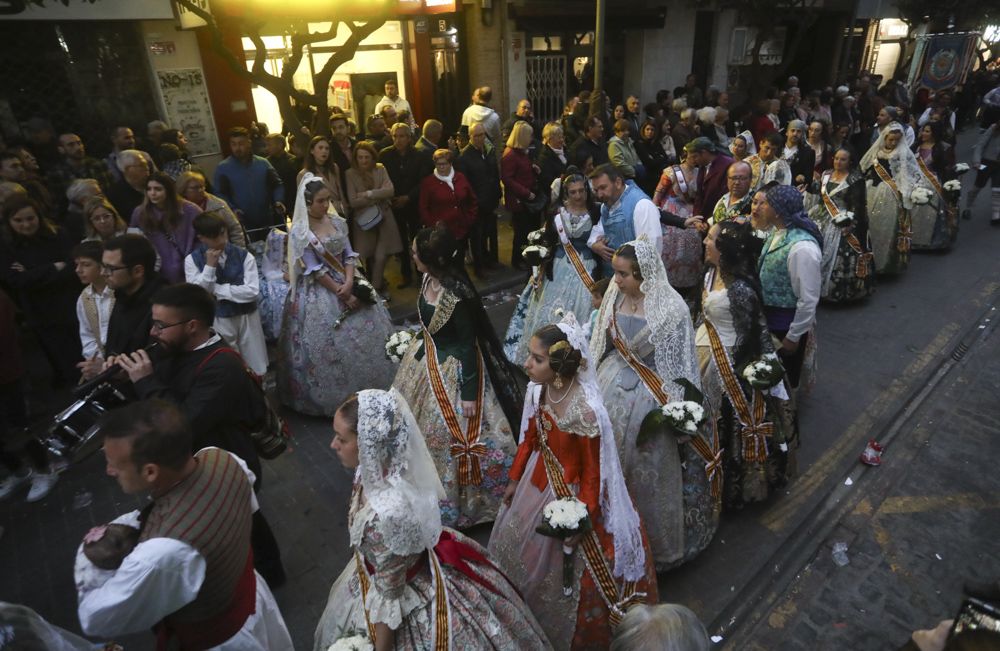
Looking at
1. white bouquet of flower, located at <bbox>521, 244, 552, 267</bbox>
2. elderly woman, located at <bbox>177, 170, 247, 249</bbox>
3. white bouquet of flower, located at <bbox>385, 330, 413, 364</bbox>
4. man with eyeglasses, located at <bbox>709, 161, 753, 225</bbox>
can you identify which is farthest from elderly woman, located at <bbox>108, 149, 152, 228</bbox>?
man with eyeglasses, located at <bbox>709, 161, 753, 225</bbox>

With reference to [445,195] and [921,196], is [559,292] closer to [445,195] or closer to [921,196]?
[445,195]

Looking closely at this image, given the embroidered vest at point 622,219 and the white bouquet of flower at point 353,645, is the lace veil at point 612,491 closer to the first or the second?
the white bouquet of flower at point 353,645

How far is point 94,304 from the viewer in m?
4.56

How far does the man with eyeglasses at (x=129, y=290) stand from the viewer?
379 cm

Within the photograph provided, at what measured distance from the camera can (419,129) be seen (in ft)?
43.0

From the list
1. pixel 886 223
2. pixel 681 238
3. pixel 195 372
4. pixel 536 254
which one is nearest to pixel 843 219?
pixel 886 223

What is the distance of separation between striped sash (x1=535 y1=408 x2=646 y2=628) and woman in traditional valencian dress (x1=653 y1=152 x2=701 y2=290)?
13.5 ft

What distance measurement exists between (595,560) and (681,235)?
477 cm

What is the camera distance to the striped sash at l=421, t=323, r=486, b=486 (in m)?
4.16

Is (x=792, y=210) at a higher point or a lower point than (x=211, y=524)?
higher

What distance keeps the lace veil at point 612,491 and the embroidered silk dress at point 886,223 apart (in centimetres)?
727

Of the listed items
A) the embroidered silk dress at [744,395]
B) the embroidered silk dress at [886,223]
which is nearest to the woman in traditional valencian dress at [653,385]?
the embroidered silk dress at [744,395]

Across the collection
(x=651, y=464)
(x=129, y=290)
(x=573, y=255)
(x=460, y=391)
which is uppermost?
(x=129, y=290)

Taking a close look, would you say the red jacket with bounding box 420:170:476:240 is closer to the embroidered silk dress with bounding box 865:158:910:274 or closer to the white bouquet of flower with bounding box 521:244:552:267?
the white bouquet of flower with bounding box 521:244:552:267
